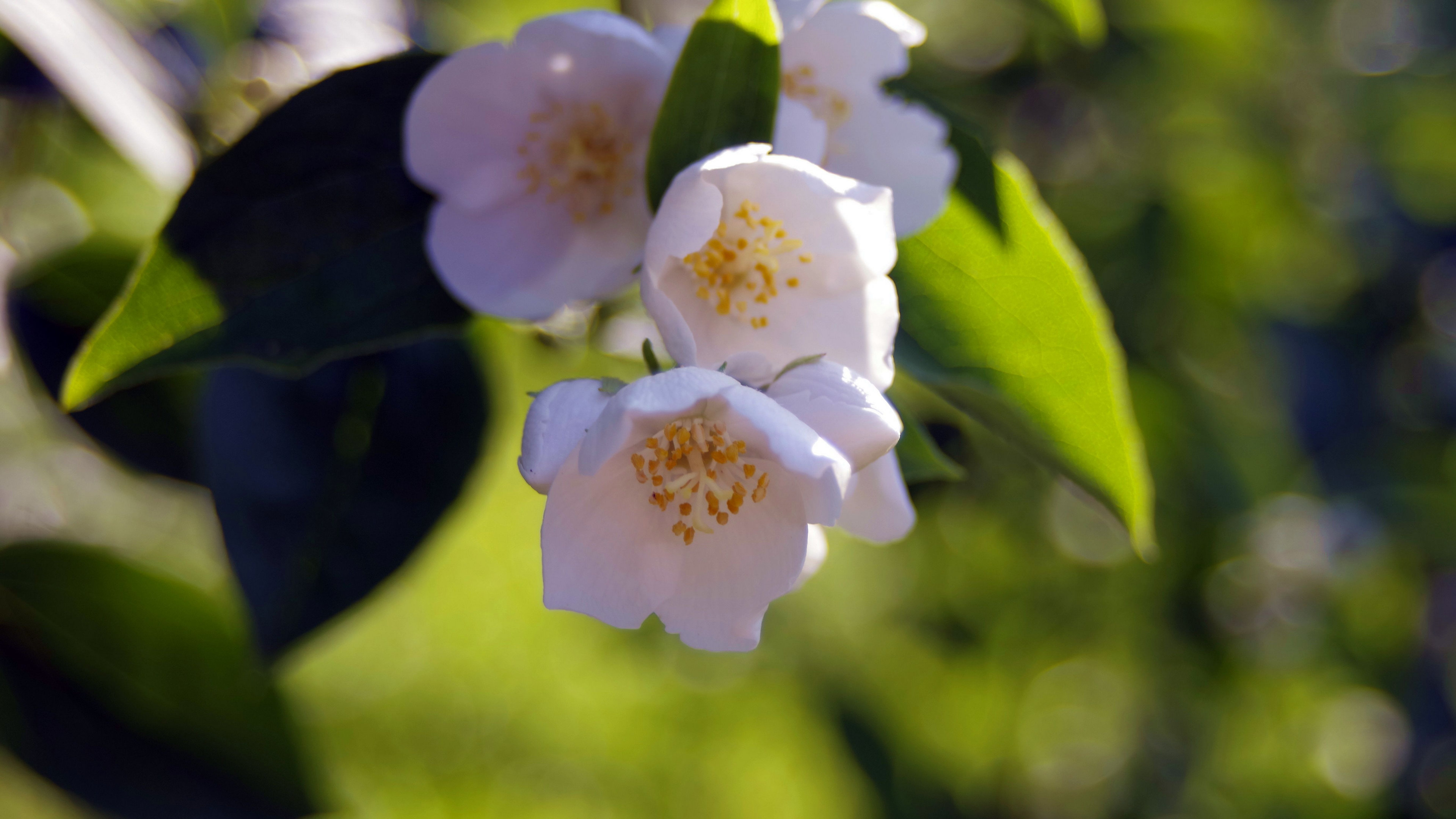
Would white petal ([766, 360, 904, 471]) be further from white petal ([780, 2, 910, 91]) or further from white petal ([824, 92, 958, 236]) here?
white petal ([780, 2, 910, 91])

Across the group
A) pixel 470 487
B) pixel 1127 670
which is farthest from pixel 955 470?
pixel 1127 670

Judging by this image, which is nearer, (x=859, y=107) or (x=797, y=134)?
(x=797, y=134)

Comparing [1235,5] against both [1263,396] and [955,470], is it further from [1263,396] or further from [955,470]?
[955,470]

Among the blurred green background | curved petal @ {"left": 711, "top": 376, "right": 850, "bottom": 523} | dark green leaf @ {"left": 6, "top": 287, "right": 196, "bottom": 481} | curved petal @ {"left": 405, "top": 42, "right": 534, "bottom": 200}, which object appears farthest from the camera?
the blurred green background

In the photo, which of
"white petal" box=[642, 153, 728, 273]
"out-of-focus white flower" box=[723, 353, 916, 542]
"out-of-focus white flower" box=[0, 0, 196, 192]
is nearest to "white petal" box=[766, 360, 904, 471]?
"out-of-focus white flower" box=[723, 353, 916, 542]

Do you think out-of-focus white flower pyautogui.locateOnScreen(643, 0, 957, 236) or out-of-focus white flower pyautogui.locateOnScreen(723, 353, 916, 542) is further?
out-of-focus white flower pyautogui.locateOnScreen(643, 0, 957, 236)

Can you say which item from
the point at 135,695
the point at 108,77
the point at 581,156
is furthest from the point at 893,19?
the point at 135,695

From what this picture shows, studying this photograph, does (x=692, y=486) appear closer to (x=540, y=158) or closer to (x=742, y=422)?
(x=742, y=422)

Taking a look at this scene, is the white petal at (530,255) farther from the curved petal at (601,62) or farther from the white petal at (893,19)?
the white petal at (893,19)
